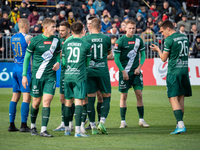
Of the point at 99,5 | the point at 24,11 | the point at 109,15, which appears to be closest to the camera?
the point at 24,11

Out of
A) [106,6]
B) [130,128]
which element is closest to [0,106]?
[130,128]

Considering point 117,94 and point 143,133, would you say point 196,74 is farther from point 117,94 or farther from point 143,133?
point 143,133

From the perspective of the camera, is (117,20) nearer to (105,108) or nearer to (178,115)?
(105,108)

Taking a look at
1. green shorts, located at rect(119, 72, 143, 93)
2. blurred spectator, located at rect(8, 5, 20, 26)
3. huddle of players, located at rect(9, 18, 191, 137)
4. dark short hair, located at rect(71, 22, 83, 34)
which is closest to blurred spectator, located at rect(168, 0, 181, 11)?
blurred spectator, located at rect(8, 5, 20, 26)

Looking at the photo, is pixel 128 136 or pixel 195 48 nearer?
pixel 128 136

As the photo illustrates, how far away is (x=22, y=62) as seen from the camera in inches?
298

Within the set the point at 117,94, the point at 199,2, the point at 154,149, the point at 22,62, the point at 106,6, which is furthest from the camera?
the point at 199,2

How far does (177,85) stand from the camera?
7.24 meters

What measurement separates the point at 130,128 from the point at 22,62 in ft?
9.39

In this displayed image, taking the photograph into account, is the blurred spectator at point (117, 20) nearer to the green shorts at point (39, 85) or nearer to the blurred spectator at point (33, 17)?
the blurred spectator at point (33, 17)

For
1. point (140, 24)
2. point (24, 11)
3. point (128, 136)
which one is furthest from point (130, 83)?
point (24, 11)

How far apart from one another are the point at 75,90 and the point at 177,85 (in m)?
2.17

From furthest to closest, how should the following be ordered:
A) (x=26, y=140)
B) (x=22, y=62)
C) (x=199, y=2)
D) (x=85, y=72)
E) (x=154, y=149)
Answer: (x=199, y=2), (x=22, y=62), (x=85, y=72), (x=26, y=140), (x=154, y=149)

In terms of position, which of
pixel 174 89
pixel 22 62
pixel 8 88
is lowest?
pixel 8 88
